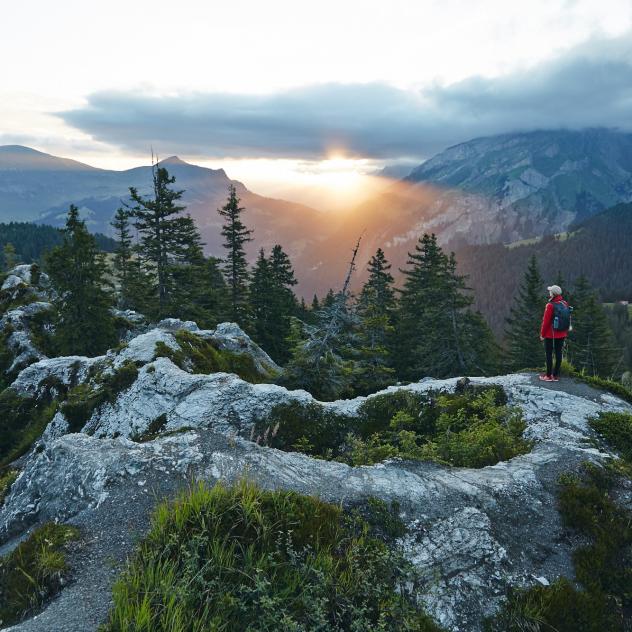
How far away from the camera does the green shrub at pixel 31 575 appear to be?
4.48 metres

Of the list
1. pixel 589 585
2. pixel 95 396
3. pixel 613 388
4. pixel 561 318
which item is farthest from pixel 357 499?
pixel 95 396

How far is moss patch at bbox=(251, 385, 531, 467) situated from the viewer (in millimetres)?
9242

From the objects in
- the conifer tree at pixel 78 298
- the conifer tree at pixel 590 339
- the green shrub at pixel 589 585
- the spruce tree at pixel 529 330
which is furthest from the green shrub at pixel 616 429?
the conifer tree at pixel 590 339

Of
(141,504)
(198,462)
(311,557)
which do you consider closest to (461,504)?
A: (311,557)

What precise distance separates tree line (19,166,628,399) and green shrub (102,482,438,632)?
1193 centimetres

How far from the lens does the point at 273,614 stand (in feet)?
13.6

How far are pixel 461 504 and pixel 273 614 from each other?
3560 millimetres

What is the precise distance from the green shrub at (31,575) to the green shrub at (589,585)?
5099 millimetres

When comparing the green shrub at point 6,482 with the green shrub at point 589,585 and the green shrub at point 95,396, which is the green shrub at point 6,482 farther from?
the green shrub at point 589,585

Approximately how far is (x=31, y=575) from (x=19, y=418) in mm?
14211

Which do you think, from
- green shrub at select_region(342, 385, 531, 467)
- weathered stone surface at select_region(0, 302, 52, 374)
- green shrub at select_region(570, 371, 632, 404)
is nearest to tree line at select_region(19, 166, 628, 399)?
weathered stone surface at select_region(0, 302, 52, 374)

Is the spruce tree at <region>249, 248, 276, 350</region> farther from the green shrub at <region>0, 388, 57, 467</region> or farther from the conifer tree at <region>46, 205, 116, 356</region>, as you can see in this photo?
the green shrub at <region>0, 388, 57, 467</region>

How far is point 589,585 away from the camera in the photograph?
5301 millimetres

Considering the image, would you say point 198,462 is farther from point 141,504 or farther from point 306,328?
point 306,328
